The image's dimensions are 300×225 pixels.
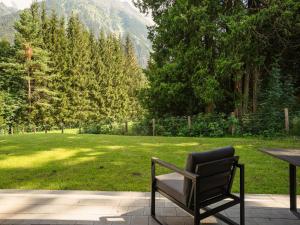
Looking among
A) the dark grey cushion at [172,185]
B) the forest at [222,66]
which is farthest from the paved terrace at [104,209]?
the forest at [222,66]

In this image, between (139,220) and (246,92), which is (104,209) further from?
(246,92)

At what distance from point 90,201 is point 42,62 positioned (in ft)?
93.3

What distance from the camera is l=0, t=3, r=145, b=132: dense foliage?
28.4 meters

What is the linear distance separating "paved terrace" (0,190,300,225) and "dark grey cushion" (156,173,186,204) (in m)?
0.44

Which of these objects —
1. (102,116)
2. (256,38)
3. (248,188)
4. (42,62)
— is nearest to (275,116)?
(256,38)

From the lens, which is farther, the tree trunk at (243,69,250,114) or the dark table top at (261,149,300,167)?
the tree trunk at (243,69,250,114)

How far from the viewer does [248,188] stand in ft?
14.2

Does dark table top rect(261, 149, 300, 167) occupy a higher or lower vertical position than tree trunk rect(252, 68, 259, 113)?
lower

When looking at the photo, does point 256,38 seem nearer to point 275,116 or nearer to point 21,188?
point 275,116

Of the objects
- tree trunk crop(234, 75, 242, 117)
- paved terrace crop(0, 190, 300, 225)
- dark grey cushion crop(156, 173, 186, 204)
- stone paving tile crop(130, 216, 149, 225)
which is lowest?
stone paving tile crop(130, 216, 149, 225)

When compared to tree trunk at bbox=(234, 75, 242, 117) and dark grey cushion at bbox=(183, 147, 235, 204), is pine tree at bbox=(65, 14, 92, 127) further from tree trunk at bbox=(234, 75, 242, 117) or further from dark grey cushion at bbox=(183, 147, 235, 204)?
dark grey cushion at bbox=(183, 147, 235, 204)

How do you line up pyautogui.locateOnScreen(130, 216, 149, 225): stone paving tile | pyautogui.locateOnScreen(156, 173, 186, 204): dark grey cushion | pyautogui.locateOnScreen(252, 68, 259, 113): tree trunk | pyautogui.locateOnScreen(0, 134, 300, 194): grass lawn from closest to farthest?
pyautogui.locateOnScreen(156, 173, 186, 204): dark grey cushion < pyautogui.locateOnScreen(130, 216, 149, 225): stone paving tile < pyautogui.locateOnScreen(0, 134, 300, 194): grass lawn < pyautogui.locateOnScreen(252, 68, 259, 113): tree trunk

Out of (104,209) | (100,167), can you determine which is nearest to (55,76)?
(100,167)

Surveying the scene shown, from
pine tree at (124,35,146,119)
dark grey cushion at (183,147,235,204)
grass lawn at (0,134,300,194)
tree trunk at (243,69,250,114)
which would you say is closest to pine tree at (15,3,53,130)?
pine tree at (124,35,146,119)
